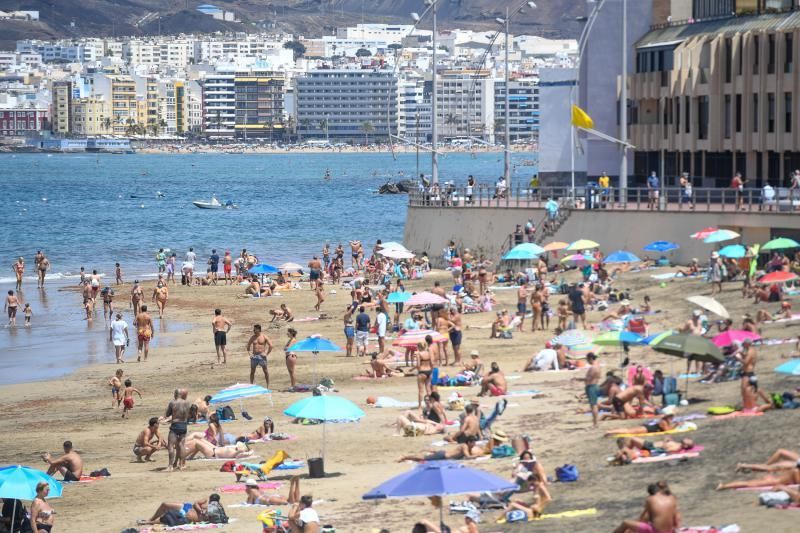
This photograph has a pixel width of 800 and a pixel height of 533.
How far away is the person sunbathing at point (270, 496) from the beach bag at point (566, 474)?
3205 millimetres

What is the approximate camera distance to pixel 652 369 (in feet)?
87.7

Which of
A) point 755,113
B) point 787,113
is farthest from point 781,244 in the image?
point 755,113

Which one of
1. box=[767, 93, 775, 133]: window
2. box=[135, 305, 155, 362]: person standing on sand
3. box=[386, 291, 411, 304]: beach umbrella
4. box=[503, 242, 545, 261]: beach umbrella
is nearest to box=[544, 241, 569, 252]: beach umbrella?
box=[503, 242, 545, 261]: beach umbrella

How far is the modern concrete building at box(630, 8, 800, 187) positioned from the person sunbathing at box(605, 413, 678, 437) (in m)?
26.7

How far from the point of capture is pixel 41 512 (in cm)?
1817

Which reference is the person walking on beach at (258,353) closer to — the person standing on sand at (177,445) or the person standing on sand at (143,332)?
the person standing on sand at (143,332)

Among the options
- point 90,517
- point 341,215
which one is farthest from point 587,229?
point 341,215

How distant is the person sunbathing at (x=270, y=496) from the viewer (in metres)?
18.8

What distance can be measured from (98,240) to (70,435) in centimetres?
5946

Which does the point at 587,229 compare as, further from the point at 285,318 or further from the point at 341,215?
the point at 341,215

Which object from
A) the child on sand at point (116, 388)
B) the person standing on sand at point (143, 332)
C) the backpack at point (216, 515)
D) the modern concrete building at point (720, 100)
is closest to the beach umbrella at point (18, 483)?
the backpack at point (216, 515)

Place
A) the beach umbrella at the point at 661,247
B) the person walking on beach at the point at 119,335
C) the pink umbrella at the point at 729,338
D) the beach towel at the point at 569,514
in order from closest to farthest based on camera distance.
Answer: the beach towel at the point at 569,514
the pink umbrella at the point at 729,338
the person walking on beach at the point at 119,335
the beach umbrella at the point at 661,247

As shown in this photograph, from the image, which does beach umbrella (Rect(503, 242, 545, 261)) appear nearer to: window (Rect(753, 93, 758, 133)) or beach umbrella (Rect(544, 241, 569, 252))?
beach umbrella (Rect(544, 241, 569, 252))

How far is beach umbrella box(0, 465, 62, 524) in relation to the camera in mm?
18125
